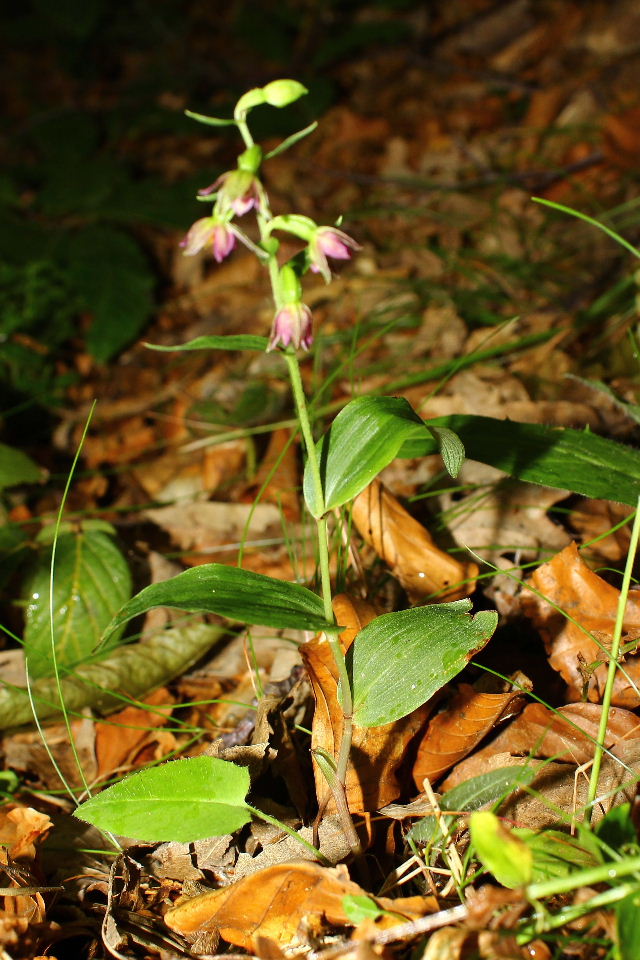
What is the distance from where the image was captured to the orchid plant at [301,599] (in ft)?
4.43

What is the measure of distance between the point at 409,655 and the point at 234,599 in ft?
1.17

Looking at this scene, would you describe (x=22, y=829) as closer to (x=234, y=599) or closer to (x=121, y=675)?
(x=121, y=675)

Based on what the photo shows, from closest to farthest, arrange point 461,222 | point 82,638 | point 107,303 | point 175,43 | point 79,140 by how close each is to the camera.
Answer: point 82,638 → point 107,303 → point 461,222 → point 79,140 → point 175,43

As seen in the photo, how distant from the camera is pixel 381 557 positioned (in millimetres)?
2090

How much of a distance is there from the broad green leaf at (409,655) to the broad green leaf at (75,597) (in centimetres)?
100

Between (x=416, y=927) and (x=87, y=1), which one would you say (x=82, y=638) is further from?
(x=87, y=1)

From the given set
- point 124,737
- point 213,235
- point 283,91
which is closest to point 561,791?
point 124,737

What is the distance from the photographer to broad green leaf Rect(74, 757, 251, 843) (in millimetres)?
1360

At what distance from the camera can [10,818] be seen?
1778mm

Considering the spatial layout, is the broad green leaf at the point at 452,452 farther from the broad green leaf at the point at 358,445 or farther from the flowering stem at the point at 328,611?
the flowering stem at the point at 328,611

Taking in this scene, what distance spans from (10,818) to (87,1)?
614 cm

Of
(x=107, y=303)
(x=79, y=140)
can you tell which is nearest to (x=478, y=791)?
(x=107, y=303)

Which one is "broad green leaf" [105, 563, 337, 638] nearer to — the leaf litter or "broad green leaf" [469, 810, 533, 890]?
the leaf litter

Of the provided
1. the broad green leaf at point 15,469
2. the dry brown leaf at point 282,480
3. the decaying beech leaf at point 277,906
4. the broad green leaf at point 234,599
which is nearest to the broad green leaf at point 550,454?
the broad green leaf at point 234,599
